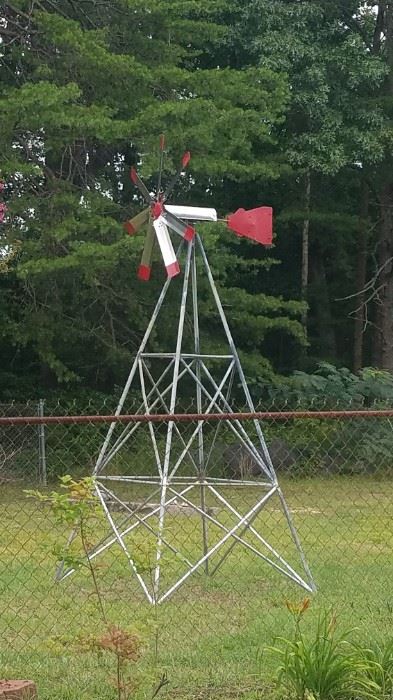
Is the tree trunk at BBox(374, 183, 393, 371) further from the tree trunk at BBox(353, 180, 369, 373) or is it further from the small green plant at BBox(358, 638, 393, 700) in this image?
the small green plant at BBox(358, 638, 393, 700)

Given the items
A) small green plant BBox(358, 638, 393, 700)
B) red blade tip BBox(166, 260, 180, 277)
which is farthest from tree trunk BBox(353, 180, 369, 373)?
small green plant BBox(358, 638, 393, 700)

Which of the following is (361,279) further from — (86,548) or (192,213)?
(86,548)

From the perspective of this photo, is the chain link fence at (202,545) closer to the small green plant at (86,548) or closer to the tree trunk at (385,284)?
the small green plant at (86,548)

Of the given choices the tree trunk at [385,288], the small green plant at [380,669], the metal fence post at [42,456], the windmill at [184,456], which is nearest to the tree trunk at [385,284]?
the tree trunk at [385,288]

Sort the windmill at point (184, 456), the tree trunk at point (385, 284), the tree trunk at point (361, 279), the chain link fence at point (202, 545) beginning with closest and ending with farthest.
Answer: the chain link fence at point (202, 545) < the windmill at point (184, 456) < the tree trunk at point (385, 284) < the tree trunk at point (361, 279)

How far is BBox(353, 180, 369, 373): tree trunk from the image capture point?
2317 cm

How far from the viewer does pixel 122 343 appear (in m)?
18.3

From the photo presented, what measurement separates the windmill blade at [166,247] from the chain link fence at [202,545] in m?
1.29

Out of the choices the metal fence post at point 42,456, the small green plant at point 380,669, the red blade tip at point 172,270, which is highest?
the red blade tip at point 172,270

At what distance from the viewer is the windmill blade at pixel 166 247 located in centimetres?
801

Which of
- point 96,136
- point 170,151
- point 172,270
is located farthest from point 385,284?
point 172,270

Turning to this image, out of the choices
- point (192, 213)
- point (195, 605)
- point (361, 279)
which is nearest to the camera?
point (195, 605)

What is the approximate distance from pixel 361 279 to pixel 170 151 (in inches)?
Result: 371

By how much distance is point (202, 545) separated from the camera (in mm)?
9555
